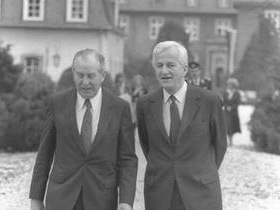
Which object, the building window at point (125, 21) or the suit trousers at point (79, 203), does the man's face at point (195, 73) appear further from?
the building window at point (125, 21)

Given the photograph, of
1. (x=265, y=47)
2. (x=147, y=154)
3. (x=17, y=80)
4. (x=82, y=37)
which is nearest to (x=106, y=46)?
(x=82, y=37)

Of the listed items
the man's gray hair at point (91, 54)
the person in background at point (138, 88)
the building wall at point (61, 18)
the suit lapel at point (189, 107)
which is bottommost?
the person in background at point (138, 88)

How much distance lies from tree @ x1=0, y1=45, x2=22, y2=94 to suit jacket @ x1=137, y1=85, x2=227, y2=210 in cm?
1056

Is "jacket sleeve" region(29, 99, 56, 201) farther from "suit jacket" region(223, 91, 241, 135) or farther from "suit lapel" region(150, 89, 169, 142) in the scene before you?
"suit jacket" region(223, 91, 241, 135)

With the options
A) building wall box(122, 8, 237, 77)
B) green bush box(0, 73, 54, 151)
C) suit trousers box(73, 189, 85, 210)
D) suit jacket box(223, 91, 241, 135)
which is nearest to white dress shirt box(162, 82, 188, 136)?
suit trousers box(73, 189, 85, 210)

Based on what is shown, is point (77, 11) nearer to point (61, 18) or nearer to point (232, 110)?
point (61, 18)

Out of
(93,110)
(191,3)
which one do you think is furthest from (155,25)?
(93,110)

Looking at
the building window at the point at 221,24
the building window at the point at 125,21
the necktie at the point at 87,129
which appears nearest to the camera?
the necktie at the point at 87,129

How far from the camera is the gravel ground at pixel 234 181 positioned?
9859mm

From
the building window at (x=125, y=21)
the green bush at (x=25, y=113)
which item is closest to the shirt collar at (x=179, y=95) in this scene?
the green bush at (x=25, y=113)

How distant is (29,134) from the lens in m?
15.5

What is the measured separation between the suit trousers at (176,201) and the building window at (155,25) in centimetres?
6361

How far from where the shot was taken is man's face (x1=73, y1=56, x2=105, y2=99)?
5.20m

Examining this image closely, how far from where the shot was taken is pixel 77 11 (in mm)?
34969
